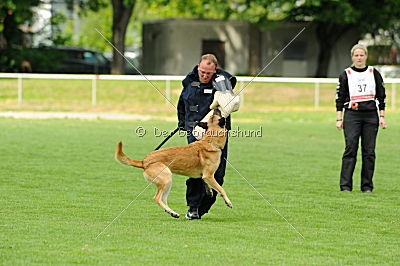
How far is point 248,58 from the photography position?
157 ft

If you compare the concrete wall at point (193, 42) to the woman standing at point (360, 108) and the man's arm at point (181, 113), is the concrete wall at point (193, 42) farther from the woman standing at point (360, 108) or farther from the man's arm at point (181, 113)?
the man's arm at point (181, 113)

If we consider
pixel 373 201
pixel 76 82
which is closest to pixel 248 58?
pixel 76 82

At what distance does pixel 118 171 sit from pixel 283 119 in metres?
14.9

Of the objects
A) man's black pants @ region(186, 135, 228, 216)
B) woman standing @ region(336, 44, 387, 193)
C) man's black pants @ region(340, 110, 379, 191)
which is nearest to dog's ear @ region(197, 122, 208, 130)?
man's black pants @ region(186, 135, 228, 216)

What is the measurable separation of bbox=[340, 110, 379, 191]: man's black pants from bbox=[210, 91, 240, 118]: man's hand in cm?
352

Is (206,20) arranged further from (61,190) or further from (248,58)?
(61,190)

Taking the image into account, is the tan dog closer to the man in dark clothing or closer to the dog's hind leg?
the dog's hind leg

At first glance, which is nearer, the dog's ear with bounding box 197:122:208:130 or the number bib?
the dog's ear with bounding box 197:122:208:130

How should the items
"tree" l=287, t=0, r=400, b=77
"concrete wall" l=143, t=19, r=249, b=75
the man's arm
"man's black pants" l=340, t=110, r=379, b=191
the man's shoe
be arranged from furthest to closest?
"concrete wall" l=143, t=19, r=249, b=75, "tree" l=287, t=0, r=400, b=77, "man's black pants" l=340, t=110, r=379, b=191, the man's arm, the man's shoe

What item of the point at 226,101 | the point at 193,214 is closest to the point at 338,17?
the point at 193,214

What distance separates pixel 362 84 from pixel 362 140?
2.82 feet

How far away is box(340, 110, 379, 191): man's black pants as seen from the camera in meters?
12.4

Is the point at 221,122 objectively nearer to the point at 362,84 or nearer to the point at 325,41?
the point at 362,84

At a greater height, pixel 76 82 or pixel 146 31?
pixel 146 31
